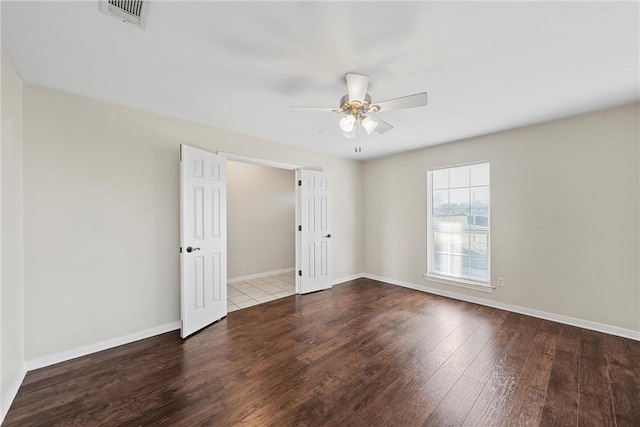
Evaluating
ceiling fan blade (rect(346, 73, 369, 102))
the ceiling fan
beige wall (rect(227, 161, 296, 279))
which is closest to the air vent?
the ceiling fan

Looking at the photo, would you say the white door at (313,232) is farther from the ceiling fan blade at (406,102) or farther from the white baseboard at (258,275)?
the ceiling fan blade at (406,102)

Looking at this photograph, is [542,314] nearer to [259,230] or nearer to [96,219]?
[259,230]

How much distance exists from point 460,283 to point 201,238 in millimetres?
3814

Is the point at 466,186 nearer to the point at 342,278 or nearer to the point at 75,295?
the point at 342,278

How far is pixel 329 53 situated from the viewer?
176 cm

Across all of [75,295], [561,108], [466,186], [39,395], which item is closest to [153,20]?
[75,295]

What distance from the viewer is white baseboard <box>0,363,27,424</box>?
165 centimetres

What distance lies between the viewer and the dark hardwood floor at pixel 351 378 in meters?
1.64

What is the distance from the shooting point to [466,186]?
394 centimetres

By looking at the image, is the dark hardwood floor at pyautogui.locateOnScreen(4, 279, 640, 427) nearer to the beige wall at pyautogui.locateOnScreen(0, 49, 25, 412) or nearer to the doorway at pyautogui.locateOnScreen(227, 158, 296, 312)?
the beige wall at pyautogui.locateOnScreen(0, 49, 25, 412)

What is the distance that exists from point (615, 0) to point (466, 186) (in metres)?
2.79

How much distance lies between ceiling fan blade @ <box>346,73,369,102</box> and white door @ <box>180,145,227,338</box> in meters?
1.90

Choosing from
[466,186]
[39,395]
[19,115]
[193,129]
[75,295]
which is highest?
[193,129]

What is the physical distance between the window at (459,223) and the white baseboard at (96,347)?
397cm
